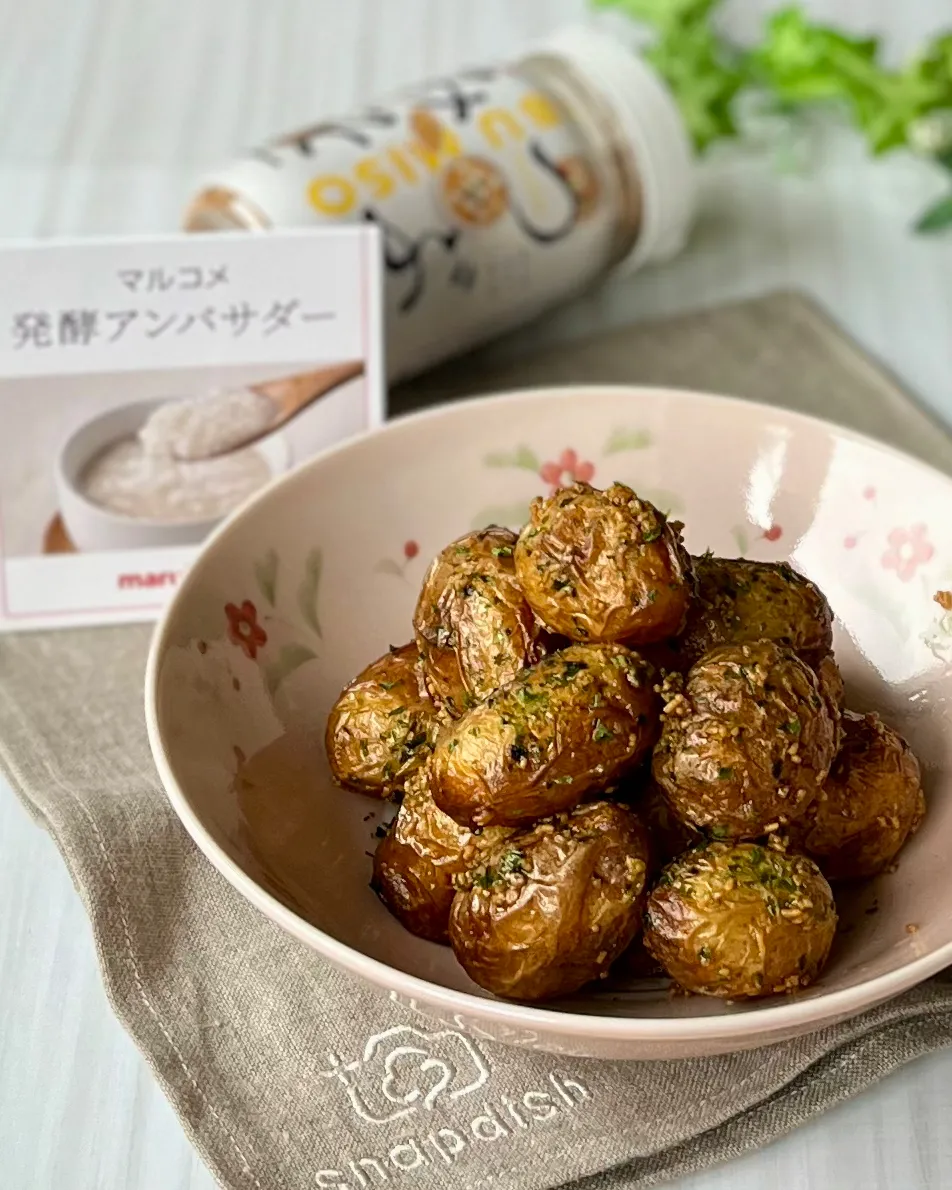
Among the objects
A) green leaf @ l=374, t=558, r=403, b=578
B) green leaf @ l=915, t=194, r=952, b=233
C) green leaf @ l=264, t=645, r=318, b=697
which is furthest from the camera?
green leaf @ l=915, t=194, r=952, b=233

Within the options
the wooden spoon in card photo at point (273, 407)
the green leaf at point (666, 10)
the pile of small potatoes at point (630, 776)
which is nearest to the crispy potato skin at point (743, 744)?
the pile of small potatoes at point (630, 776)

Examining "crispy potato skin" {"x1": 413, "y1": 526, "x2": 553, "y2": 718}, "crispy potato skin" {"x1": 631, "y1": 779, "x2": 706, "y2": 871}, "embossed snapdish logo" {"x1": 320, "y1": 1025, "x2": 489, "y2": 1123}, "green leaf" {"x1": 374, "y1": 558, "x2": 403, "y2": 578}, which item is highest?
"crispy potato skin" {"x1": 413, "y1": 526, "x2": 553, "y2": 718}

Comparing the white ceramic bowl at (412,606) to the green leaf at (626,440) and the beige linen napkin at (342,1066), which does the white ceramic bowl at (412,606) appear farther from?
the beige linen napkin at (342,1066)

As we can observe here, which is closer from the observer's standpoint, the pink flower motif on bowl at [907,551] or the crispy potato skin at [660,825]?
the crispy potato skin at [660,825]

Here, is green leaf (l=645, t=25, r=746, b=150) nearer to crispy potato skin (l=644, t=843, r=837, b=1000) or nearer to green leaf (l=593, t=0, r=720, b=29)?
green leaf (l=593, t=0, r=720, b=29)

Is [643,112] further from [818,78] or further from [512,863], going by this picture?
[512,863]

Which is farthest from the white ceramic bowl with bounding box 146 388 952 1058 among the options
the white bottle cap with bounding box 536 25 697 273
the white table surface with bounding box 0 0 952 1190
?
the white bottle cap with bounding box 536 25 697 273

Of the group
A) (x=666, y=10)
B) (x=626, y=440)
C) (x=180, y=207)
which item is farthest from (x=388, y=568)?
(x=666, y=10)
